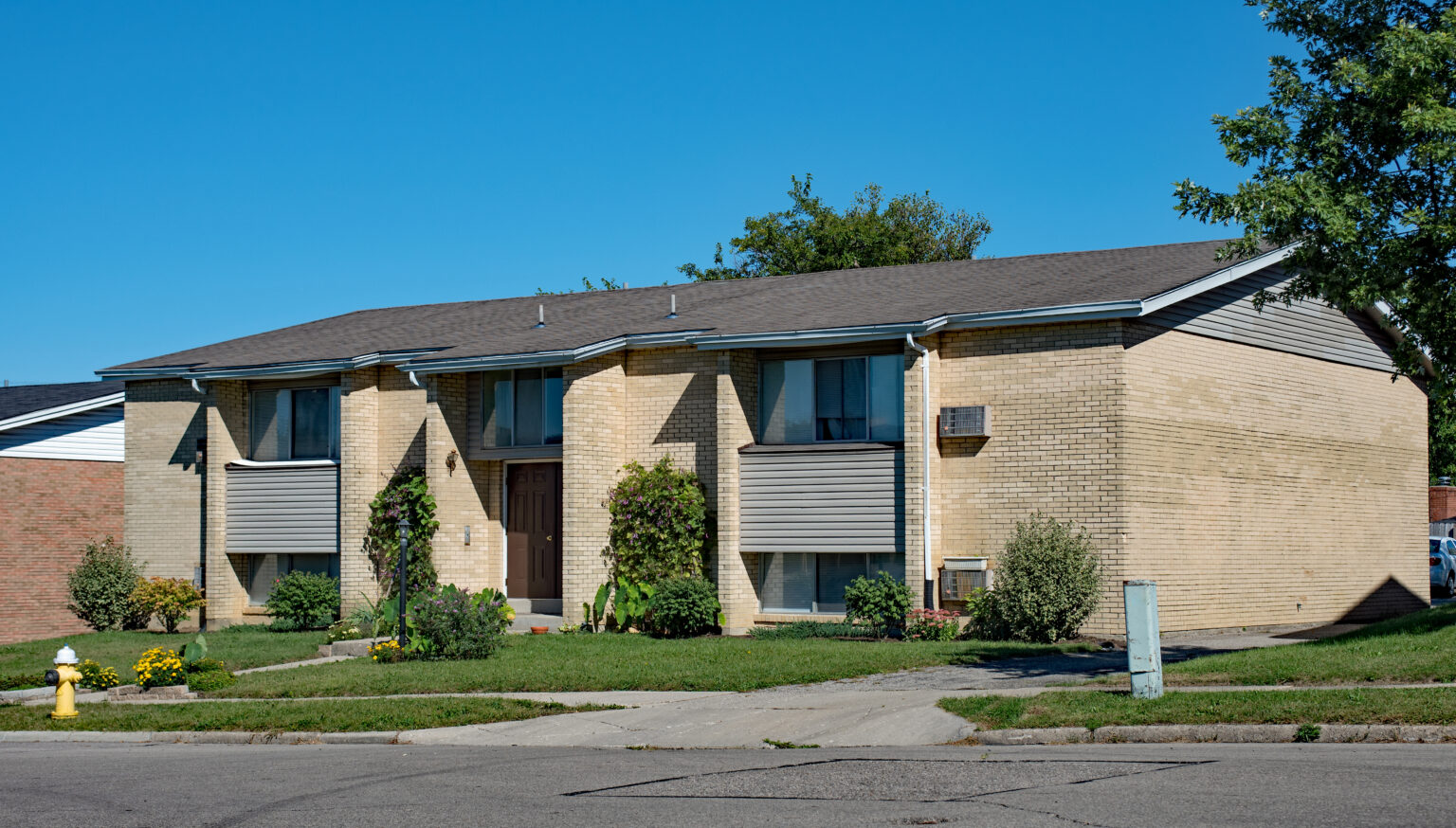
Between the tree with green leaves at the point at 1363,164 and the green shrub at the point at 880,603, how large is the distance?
6.94m

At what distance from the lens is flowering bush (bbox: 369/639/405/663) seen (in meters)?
18.5

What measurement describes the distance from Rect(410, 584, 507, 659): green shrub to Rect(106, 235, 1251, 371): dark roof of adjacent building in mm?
5257

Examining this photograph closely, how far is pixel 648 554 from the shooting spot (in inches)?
879

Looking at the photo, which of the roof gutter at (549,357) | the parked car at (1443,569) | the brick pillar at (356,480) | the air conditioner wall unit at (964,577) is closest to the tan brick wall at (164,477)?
the brick pillar at (356,480)

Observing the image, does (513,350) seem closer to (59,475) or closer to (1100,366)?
(1100,366)

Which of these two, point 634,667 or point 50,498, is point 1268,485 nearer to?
point 634,667

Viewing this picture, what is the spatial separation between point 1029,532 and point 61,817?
13.6m

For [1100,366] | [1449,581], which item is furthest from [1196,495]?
[1449,581]

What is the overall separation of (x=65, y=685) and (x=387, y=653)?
13.2 feet

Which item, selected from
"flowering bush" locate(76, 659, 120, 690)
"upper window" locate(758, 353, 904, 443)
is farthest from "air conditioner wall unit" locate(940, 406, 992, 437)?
"flowering bush" locate(76, 659, 120, 690)

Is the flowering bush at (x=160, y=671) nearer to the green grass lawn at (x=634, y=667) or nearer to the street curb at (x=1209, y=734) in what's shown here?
the green grass lawn at (x=634, y=667)

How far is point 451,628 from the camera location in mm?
18594

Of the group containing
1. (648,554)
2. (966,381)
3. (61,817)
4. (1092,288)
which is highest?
(1092,288)

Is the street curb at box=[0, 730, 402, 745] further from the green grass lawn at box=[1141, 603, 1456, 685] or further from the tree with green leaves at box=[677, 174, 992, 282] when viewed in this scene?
the tree with green leaves at box=[677, 174, 992, 282]
